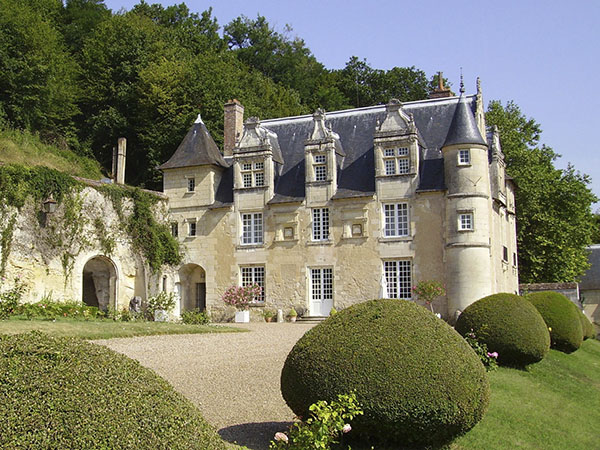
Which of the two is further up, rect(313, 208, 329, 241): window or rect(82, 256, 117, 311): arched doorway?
rect(313, 208, 329, 241): window

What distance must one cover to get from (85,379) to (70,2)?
44090 mm

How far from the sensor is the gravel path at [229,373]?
25.2ft

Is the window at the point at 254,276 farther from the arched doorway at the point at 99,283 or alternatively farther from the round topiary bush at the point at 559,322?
the round topiary bush at the point at 559,322

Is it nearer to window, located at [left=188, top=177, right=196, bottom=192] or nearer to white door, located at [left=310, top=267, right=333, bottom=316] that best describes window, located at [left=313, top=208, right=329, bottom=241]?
white door, located at [left=310, top=267, right=333, bottom=316]

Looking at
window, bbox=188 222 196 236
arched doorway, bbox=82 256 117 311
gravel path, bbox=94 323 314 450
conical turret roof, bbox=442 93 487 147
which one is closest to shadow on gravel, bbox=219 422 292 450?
gravel path, bbox=94 323 314 450

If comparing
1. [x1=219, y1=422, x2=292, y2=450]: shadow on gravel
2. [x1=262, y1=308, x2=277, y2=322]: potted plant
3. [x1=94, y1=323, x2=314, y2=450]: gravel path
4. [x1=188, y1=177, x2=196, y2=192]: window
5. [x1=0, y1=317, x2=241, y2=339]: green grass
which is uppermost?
[x1=188, y1=177, x2=196, y2=192]: window

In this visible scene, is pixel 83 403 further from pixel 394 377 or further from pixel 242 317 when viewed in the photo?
pixel 242 317

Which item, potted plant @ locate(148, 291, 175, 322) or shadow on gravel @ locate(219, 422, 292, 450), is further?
potted plant @ locate(148, 291, 175, 322)

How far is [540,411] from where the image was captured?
1077 cm

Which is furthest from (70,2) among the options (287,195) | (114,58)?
(287,195)

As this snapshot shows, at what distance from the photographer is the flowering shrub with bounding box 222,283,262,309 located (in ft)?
77.5

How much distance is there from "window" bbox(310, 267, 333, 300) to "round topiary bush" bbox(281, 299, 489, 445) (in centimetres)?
1656

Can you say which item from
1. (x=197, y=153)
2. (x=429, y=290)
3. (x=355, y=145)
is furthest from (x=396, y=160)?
(x=197, y=153)

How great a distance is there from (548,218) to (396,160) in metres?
11.9
